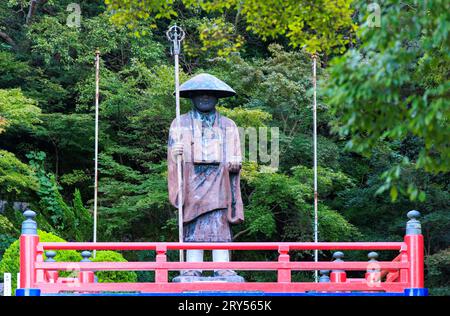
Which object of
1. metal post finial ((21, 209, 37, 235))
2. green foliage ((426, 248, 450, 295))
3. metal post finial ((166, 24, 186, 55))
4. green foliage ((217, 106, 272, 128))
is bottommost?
green foliage ((426, 248, 450, 295))

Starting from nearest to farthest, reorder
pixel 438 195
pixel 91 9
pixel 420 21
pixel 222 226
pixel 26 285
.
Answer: pixel 420 21 < pixel 26 285 < pixel 222 226 < pixel 438 195 < pixel 91 9

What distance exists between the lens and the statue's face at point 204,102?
14.6m

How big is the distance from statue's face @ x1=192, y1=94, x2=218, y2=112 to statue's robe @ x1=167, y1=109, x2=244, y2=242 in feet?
→ 0.61

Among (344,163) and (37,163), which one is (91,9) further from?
(344,163)

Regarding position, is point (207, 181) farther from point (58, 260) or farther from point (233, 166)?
point (58, 260)

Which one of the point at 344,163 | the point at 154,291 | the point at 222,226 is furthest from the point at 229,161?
the point at 344,163

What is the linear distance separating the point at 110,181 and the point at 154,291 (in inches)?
→ 627

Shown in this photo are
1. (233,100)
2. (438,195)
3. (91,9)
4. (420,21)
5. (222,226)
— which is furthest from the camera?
(91,9)

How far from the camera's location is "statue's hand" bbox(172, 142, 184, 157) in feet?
46.2

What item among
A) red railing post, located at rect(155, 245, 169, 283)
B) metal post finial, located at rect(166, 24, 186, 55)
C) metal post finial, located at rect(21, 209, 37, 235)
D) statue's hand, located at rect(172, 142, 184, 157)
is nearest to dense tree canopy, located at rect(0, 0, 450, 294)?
metal post finial, located at rect(166, 24, 186, 55)

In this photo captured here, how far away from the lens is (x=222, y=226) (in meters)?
14.3

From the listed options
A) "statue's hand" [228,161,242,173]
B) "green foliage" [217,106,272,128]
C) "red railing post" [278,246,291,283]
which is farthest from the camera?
"green foliage" [217,106,272,128]

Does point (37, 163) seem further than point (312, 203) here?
Yes

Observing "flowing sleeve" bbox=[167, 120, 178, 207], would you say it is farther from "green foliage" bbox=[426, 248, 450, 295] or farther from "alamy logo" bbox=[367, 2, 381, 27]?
"green foliage" bbox=[426, 248, 450, 295]
